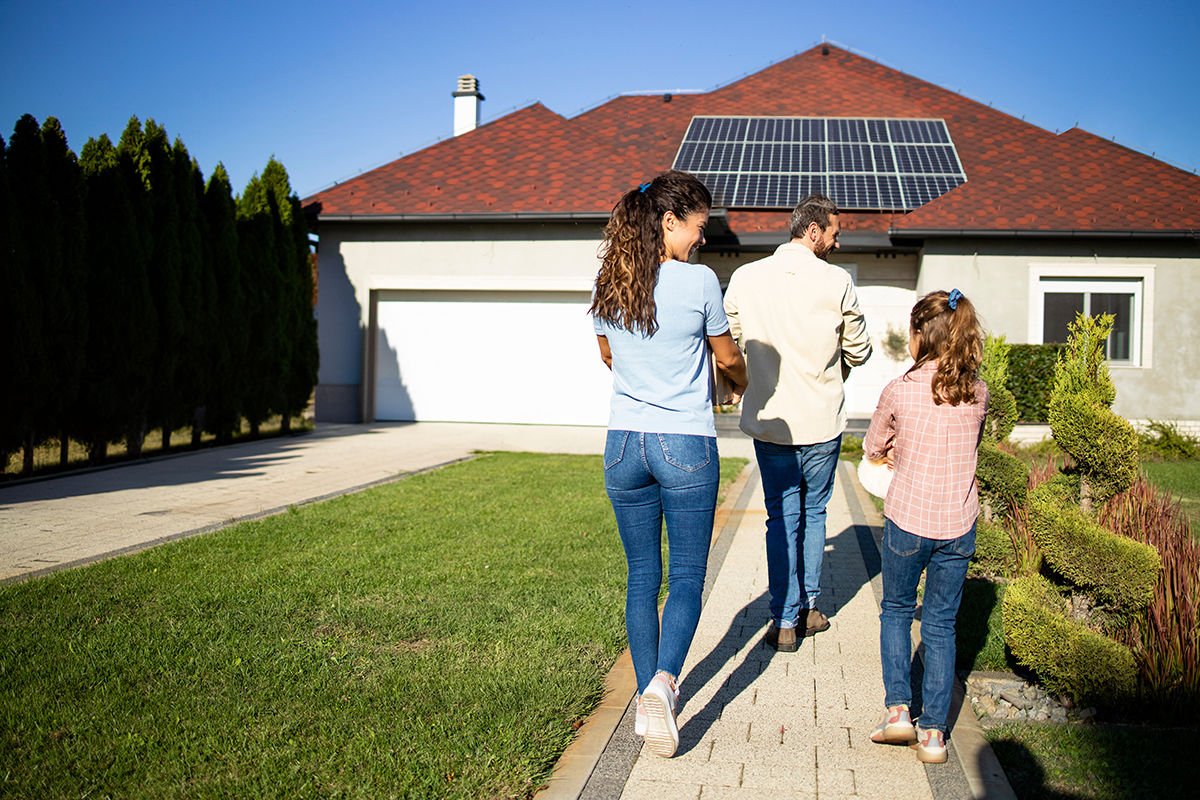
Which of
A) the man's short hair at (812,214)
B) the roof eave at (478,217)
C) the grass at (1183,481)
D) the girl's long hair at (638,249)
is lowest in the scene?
the grass at (1183,481)

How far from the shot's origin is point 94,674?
3348 mm

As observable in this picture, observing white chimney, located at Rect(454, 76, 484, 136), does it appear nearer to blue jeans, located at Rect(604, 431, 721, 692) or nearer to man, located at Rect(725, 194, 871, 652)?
man, located at Rect(725, 194, 871, 652)

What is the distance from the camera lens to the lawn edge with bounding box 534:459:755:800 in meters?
2.62

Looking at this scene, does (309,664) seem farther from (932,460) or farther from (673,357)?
(932,460)

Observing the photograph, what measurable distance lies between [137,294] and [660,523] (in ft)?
29.0

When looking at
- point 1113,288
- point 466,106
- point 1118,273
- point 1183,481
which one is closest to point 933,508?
point 1183,481

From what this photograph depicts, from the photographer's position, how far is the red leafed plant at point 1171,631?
3240mm

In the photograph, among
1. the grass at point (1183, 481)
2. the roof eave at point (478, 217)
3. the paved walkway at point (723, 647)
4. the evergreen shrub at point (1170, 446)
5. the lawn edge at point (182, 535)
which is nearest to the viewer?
the paved walkway at point (723, 647)

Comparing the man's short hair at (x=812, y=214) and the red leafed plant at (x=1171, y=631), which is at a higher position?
the man's short hair at (x=812, y=214)

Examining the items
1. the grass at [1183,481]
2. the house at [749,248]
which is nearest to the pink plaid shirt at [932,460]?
the grass at [1183,481]

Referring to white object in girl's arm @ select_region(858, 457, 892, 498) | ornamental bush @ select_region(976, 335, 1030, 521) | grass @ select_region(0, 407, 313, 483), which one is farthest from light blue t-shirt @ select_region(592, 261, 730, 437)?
grass @ select_region(0, 407, 313, 483)

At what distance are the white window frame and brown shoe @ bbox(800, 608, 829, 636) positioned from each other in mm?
11385

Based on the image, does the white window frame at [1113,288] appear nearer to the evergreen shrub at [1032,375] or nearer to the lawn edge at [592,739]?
the evergreen shrub at [1032,375]

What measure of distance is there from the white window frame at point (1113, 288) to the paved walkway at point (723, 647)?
6227mm
